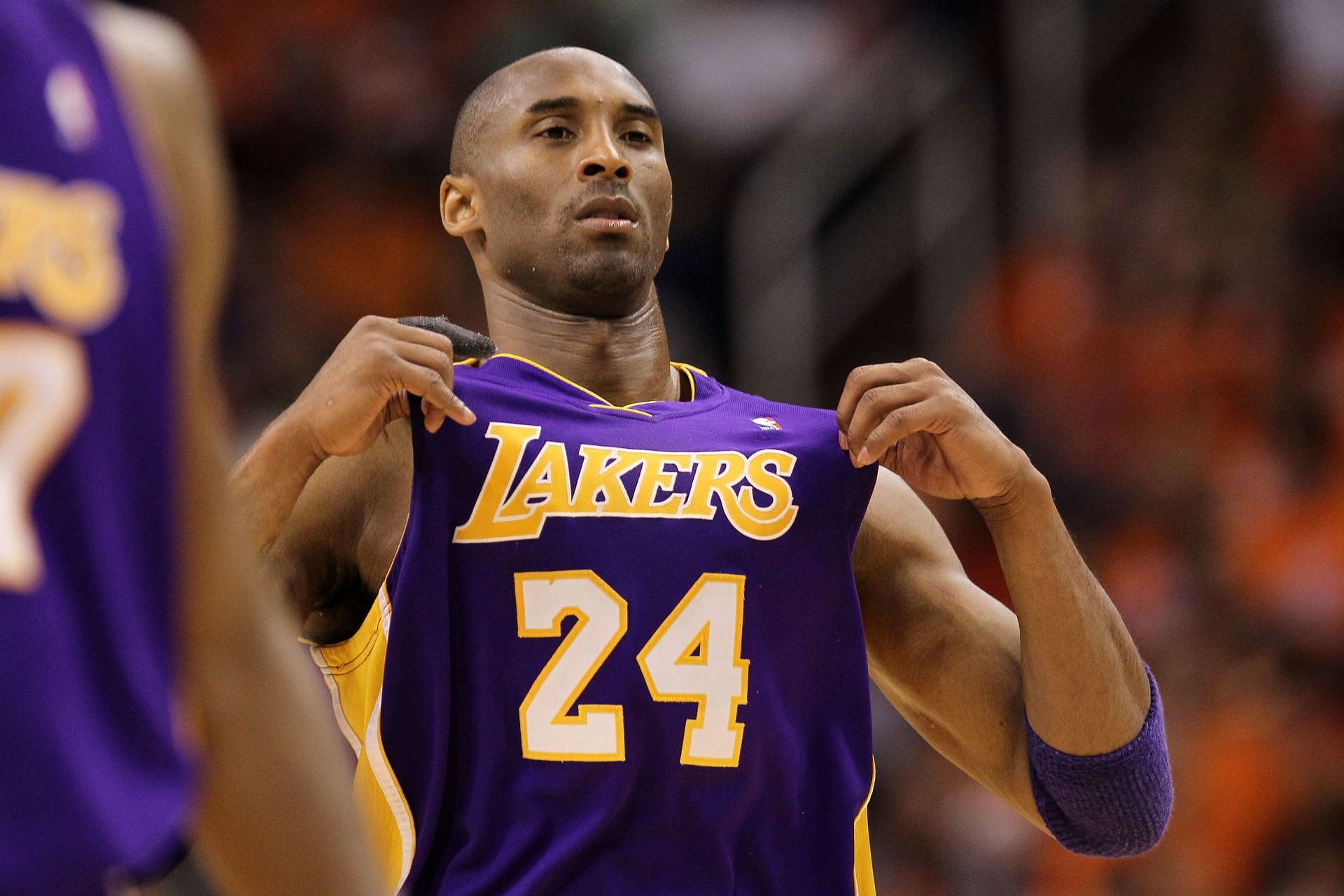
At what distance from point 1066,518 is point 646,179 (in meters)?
4.73

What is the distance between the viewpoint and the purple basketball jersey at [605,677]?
3059mm

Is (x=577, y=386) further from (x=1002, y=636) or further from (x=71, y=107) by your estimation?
(x=71, y=107)

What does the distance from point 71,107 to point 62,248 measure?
11 centimetres

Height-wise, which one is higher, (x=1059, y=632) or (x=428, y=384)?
(x=428, y=384)

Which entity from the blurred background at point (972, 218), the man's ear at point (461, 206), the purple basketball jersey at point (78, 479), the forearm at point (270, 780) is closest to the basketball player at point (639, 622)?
the man's ear at point (461, 206)

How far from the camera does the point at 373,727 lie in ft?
10.4

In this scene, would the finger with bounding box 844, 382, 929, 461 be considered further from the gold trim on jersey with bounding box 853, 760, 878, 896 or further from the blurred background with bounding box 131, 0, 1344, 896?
the blurred background with bounding box 131, 0, 1344, 896

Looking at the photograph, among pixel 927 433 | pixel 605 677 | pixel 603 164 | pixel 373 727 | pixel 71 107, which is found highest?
pixel 603 164

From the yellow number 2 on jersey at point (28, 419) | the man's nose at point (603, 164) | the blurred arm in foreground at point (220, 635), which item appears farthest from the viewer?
the man's nose at point (603, 164)

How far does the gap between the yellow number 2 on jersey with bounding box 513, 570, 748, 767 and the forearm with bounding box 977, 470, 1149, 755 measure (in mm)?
603

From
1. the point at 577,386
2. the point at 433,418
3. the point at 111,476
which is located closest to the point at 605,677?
the point at 433,418

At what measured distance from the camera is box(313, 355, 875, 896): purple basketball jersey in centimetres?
306

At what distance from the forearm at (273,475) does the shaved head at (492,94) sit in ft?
3.07

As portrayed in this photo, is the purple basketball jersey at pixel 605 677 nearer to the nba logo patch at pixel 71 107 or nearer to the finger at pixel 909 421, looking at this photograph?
the finger at pixel 909 421
